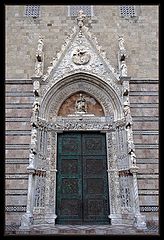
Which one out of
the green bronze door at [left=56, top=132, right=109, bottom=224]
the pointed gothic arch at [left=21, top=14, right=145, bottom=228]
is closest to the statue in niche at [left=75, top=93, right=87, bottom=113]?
the pointed gothic arch at [left=21, top=14, right=145, bottom=228]

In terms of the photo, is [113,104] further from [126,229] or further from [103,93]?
[126,229]

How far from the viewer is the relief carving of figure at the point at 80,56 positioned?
36.3 ft

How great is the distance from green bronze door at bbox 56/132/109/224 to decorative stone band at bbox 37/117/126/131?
256mm

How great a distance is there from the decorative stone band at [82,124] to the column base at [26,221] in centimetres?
307

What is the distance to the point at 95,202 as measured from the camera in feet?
32.1

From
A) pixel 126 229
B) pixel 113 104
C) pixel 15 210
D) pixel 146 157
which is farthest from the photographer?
pixel 113 104

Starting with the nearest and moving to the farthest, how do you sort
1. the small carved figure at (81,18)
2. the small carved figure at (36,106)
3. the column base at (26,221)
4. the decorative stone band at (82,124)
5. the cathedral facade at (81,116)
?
the column base at (26,221)
the cathedral facade at (81,116)
the small carved figure at (36,106)
the decorative stone band at (82,124)
the small carved figure at (81,18)

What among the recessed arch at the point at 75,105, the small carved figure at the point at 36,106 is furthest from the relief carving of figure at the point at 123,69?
the small carved figure at the point at 36,106

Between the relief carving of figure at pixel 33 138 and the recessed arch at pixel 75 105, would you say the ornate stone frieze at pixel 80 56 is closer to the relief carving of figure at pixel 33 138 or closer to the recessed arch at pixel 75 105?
the recessed arch at pixel 75 105

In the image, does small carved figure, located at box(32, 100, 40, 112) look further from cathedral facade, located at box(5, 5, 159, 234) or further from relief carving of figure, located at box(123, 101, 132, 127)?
relief carving of figure, located at box(123, 101, 132, 127)

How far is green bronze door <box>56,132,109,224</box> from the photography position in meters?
9.66

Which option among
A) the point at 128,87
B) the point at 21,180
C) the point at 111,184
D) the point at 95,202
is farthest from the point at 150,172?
the point at 21,180

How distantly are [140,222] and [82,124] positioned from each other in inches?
150

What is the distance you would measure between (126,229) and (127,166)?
2.04 meters
